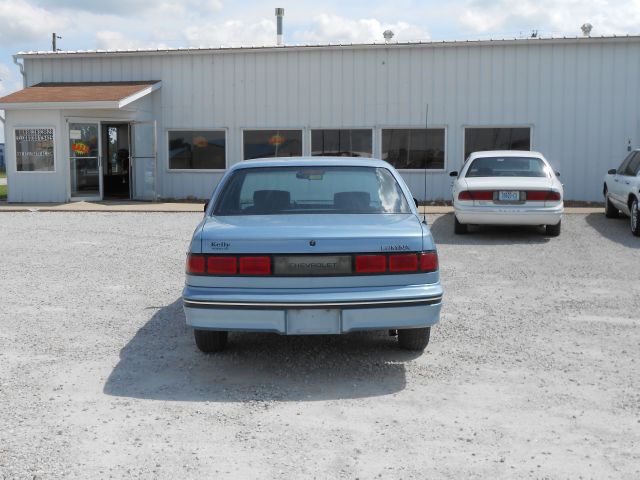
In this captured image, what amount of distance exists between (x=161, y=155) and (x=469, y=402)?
17.6 metres

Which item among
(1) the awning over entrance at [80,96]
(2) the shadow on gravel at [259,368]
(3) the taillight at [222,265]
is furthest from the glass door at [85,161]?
(3) the taillight at [222,265]

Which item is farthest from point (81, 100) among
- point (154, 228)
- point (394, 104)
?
point (394, 104)

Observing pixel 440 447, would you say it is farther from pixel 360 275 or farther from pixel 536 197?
pixel 536 197

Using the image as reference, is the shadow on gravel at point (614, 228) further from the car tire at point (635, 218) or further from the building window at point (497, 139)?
the building window at point (497, 139)

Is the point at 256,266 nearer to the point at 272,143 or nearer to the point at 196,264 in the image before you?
the point at 196,264

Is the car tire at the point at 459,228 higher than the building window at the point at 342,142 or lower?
lower

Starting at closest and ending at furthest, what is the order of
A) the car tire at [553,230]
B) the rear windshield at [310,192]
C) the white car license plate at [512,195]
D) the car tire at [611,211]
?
the rear windshield at [310,192] < the white car license plate at [512,195] < the car tire at [553,230] < the car tire at [611,211]

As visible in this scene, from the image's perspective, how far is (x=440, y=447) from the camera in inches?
164

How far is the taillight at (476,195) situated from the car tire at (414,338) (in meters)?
7.14

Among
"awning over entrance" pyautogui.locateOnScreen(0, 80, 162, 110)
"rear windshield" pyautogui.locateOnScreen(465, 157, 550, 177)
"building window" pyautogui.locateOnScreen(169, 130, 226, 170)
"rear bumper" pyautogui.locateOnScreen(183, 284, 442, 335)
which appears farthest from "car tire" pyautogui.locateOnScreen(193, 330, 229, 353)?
"building window" pyautogui.locateOnScreen(169, 130, 226, 170)

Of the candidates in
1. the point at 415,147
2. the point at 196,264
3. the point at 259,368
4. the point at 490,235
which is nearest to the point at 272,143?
the point at 415,147

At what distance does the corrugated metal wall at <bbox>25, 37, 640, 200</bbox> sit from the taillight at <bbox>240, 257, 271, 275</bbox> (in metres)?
15.1

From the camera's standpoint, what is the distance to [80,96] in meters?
19.6

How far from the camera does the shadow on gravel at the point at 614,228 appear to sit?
1274cm
